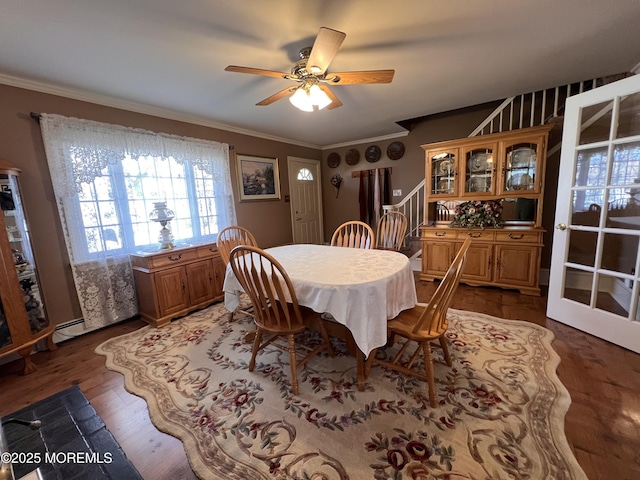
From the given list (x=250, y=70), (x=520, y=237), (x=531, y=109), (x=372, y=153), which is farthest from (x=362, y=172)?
(x=250, y=70)

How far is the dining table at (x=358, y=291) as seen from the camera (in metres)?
1.49

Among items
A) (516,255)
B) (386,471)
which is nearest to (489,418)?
(386,471)

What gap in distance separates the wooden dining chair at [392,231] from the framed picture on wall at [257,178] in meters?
2.06

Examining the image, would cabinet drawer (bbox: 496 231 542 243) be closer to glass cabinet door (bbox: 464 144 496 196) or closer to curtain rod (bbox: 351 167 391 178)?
glass cabinet door (bbox: 464 144 496 196)

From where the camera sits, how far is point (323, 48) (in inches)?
58.3

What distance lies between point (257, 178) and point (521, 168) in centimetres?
359

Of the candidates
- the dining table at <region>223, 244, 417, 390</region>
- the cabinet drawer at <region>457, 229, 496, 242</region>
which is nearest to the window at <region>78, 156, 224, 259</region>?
the dining table at <region>223, 244, 417, 390</region>

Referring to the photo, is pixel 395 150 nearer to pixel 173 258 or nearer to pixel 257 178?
pixel 257 178

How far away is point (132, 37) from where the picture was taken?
167cm

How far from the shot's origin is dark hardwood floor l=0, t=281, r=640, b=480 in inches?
48.4

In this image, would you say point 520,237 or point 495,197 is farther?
point 495,197

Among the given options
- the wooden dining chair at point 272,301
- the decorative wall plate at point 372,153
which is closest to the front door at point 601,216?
the wooden dining chair at point 272,301

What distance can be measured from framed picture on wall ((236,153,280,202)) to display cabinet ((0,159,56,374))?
7.50ft

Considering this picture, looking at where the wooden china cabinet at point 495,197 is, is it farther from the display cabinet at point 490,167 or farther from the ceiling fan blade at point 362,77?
the ceiling fan blade at point 362,77
